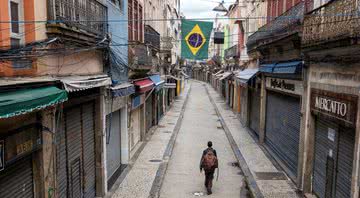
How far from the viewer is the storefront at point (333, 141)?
890 centimetres

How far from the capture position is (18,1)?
22.8ft

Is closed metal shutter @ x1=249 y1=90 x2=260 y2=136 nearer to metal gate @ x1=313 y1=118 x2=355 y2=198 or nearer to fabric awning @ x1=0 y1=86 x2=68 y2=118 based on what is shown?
metal gate @ x1=313 y1=118 x2=355 y2=198

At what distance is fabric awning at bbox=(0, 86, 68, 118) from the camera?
4.87m

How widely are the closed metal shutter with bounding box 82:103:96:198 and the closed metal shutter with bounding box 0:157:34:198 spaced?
3158 mm

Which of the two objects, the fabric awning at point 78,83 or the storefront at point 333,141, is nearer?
the fabric awning at point 78,83

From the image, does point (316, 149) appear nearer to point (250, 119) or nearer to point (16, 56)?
point (16, 56)

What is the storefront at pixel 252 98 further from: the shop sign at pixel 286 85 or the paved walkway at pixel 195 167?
the shop sign at pixel 286 85

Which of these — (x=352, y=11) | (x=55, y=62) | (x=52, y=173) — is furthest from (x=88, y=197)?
(x=352, y=11)

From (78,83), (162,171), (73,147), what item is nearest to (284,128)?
(162,171)

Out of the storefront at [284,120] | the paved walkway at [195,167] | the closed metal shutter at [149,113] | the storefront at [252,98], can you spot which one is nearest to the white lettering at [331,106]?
the storefront at [284,120]

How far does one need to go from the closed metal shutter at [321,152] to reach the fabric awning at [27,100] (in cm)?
716

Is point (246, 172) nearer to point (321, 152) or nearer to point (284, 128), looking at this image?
point (284, 128)

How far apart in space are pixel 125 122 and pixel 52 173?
762 centimetres

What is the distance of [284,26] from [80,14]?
833cm
